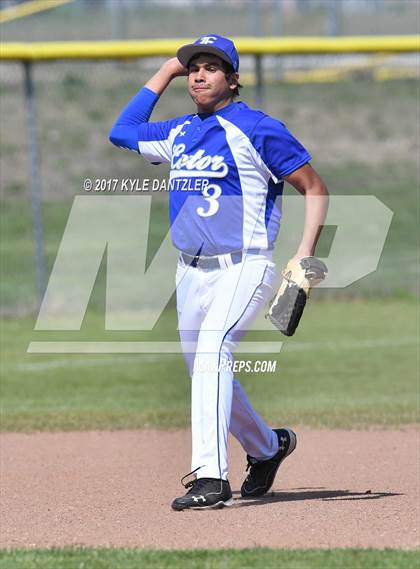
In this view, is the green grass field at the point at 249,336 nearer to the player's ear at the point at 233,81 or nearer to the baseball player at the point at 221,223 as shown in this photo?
the baseball player at the point at 221,223

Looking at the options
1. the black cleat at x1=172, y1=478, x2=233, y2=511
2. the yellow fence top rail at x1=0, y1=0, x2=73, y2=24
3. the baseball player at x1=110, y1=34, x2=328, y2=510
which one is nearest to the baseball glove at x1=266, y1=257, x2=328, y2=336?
the baseball player at x1=110, y1=34, x2=328, y2=510

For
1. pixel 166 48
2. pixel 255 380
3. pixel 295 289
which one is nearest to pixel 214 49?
pixel 295 289

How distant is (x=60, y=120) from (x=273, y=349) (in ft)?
41.3

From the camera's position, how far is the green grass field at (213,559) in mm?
4727

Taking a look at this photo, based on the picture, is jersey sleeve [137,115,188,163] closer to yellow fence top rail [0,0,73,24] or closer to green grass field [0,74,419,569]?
green grass field [0,74,419,569]

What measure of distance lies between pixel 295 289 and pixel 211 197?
0.59 metres

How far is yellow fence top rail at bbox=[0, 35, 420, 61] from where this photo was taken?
13.1 metres

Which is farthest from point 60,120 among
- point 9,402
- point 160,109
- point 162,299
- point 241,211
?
point 241,211

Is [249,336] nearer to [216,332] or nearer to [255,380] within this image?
[255,380]

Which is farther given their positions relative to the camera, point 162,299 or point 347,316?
point 162,299

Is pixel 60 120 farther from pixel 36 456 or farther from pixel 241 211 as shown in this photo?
pixel 241 211

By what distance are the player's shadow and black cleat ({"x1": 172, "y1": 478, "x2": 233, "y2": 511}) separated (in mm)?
269

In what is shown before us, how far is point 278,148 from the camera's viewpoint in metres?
5.72

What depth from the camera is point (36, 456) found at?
756 cm
